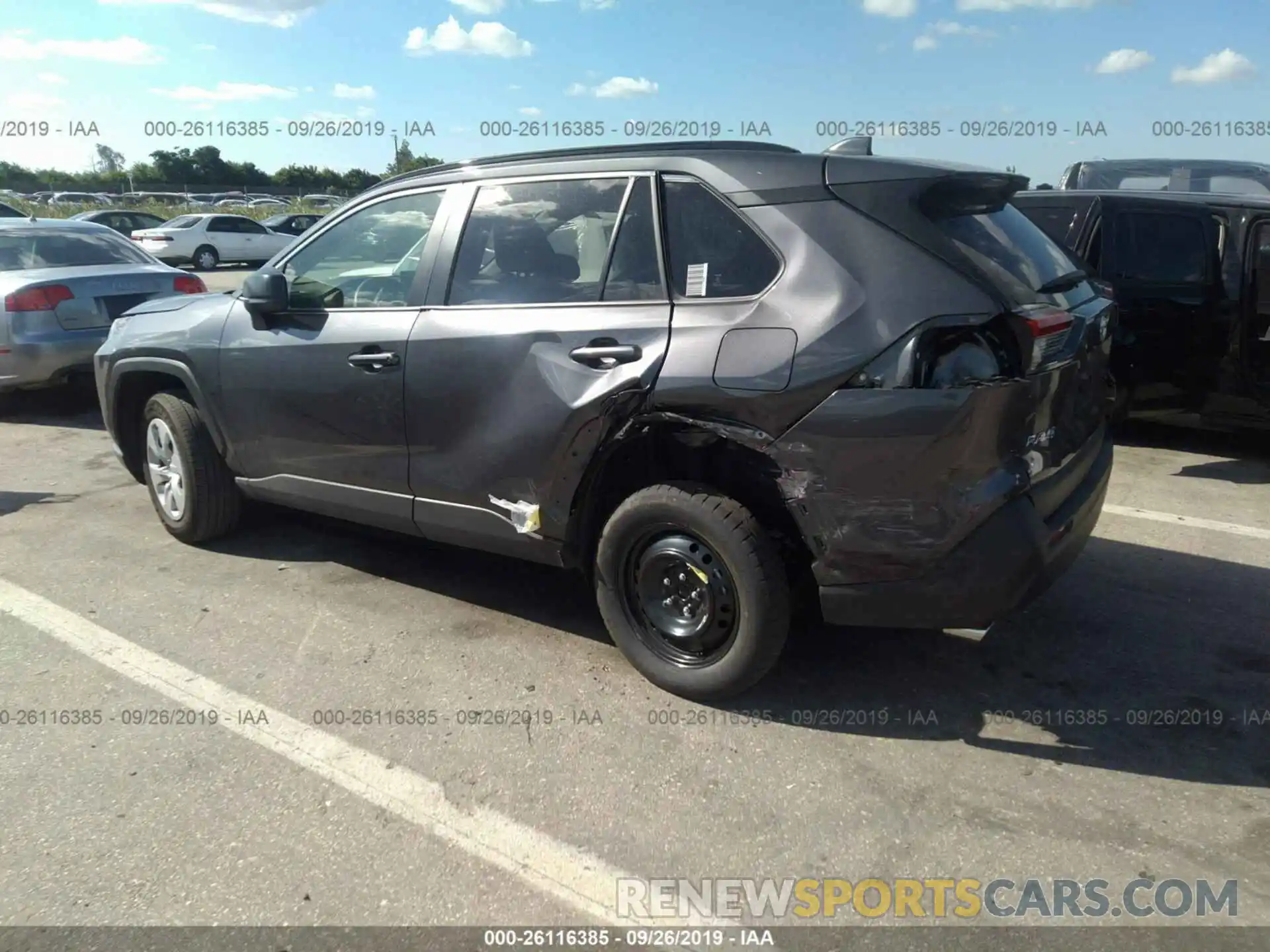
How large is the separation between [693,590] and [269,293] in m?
2.27

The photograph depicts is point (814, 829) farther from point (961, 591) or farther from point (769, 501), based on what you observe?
point (769, 501)

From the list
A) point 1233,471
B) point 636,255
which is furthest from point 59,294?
point 1233,471

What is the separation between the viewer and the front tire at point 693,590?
310 cm

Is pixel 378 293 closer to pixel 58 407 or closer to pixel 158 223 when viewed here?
pixel 58 407

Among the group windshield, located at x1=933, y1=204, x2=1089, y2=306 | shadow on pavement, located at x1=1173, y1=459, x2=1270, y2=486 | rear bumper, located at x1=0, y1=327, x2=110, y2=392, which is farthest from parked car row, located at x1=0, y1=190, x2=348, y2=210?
windshield, located at x1=933, y1=204, x2=1089, y2=306

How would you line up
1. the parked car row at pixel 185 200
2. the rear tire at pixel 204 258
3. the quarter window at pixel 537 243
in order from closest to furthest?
the quarter window at pixel 537 243 < the rear tire at pixel 204 258 < the parked car row at pixel 185 200

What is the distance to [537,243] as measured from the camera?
11.9 ft

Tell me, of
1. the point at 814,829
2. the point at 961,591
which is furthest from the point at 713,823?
the point at 961,591

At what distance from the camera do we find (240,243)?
26.1 meters

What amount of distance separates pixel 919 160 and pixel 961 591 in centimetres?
146

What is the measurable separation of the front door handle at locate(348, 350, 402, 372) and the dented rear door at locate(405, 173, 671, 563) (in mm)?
91

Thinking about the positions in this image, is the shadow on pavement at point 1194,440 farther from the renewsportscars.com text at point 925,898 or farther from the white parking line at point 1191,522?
the renewsportscars.com text at point 925,898

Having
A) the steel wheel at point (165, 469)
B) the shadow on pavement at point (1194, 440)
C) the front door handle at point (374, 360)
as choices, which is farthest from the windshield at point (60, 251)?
the shadow on pavement at point (1194, 440)

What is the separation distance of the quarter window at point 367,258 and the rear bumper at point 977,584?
7.14 ft
